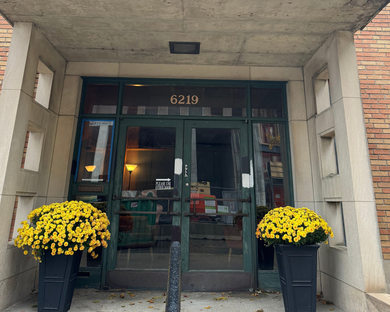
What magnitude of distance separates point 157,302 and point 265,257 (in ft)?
5.67

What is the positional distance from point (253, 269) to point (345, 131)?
7.75 ft

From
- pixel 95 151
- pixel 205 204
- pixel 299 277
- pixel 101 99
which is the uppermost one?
pixel 101 99

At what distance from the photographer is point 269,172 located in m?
4.22

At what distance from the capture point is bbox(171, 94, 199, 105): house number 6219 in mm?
4426

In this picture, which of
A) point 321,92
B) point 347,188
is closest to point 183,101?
point 321,92

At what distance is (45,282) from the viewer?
291 cm

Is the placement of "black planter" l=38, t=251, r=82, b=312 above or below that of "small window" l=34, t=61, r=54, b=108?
below

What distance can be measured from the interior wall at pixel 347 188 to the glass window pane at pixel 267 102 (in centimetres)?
71

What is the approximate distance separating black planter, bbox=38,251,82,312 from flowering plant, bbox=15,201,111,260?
0.12 m

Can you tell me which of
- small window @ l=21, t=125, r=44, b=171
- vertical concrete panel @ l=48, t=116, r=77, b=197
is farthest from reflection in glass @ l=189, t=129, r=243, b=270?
small window @ l=21, t=125, r=44, b=171

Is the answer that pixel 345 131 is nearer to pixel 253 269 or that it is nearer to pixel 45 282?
pixel 253 269

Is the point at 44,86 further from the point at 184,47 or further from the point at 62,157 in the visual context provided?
the point at 184,47

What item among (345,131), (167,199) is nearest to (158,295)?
(167,199)

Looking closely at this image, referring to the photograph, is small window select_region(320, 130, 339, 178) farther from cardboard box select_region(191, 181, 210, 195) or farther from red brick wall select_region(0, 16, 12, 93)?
red brick wall select_region(0, 16, 12, 93)
